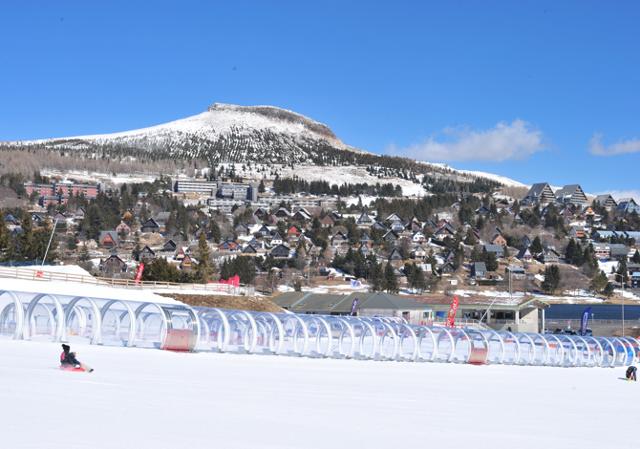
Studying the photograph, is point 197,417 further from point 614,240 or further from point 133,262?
point 614,240

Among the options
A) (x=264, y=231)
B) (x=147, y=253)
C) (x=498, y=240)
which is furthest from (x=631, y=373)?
(x=498, y=240)

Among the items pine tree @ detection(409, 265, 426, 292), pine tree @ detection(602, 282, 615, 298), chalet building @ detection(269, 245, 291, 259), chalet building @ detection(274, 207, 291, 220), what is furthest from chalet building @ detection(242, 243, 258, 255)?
pine tree @ detection(602, 282, 615, 298)

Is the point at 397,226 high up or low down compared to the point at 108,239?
up

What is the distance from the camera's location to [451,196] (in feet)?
578

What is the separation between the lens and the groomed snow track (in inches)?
760

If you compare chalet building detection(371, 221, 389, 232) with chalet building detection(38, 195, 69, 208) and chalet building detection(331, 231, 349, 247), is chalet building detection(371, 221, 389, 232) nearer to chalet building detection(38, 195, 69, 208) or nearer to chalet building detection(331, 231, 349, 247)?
chalet building detection(331, 231, 349, 247)

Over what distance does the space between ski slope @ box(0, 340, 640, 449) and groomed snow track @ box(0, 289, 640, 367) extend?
0.89 m

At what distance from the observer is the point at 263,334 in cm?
2309

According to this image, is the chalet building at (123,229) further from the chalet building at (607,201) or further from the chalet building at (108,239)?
the chalet building at (607,201)

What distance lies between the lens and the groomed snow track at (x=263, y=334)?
19297mm

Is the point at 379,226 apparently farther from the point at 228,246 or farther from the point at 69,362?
the point at 69,362

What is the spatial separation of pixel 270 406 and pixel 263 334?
10.8 meters

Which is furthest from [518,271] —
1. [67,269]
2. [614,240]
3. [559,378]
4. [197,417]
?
[197,417]

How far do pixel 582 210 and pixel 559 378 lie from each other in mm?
157493
